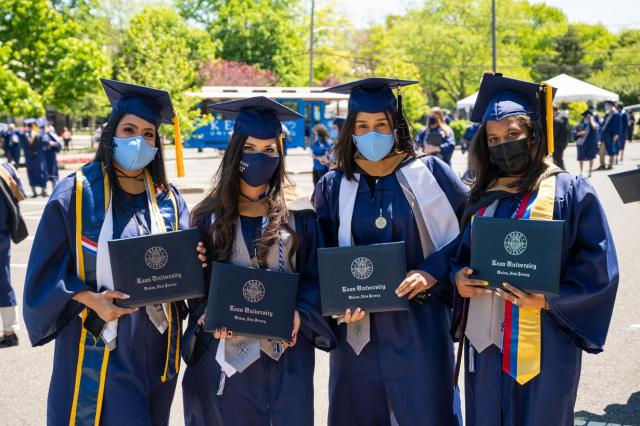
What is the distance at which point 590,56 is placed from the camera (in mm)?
66500

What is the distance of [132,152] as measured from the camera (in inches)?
134

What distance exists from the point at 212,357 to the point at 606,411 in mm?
2877

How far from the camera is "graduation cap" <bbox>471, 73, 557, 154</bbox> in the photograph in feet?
10.9

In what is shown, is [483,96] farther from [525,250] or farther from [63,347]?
[63,347]

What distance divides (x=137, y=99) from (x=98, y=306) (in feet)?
3.29

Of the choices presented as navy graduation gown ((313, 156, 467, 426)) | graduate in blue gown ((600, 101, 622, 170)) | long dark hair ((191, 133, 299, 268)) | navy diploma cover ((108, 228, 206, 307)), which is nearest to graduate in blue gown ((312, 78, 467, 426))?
navy graduation gown ((313, 156, 467, 426))

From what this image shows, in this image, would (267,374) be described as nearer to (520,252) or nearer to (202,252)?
(202,252)

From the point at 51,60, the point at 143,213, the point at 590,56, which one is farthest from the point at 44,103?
the point at 590,56

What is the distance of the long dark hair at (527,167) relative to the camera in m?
3.26

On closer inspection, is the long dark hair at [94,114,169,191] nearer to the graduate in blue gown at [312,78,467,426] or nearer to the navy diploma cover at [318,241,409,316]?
the graduate in blue gown at [312,78,467,426]

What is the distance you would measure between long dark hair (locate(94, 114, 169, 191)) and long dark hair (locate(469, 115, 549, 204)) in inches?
59.1

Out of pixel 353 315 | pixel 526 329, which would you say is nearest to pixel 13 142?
pixel 353 315

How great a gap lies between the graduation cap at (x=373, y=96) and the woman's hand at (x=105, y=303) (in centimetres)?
144

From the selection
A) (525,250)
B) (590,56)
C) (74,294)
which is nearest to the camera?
(525,250)
